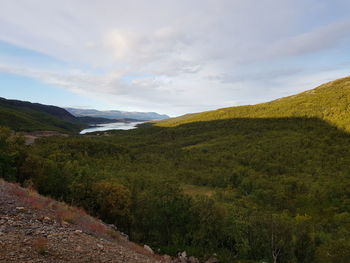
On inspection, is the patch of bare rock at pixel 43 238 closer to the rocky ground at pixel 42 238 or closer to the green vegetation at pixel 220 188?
the rocky ground at pixel 42 238

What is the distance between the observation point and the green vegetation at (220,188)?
4019 centimetres

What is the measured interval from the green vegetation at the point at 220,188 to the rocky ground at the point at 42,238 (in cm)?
1845

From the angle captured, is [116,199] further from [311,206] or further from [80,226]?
[311,206]

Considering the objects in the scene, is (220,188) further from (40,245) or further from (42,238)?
(40,245)

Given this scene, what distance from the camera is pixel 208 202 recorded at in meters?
47.1

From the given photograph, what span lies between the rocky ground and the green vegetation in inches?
727

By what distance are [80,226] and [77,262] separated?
21.8 ft

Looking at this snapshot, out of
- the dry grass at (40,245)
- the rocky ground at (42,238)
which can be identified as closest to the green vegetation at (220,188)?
the rocky ground at (42,238)

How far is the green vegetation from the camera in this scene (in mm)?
40188

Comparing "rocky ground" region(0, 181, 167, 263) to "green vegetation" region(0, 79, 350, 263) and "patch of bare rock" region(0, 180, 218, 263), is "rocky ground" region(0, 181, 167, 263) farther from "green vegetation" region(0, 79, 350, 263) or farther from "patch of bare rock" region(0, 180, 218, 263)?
"green vegetation" region(0, 79, 350, 263)

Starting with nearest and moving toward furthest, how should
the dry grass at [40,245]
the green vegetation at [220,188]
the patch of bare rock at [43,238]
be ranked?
the patch of bare rock at [43,238], the dry grass at [40,245], the green vegetation at [220,188]

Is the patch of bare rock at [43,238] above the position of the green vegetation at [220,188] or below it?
above

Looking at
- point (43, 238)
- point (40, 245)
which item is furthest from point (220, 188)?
point (40, 245)

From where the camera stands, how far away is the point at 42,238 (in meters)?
14.0
